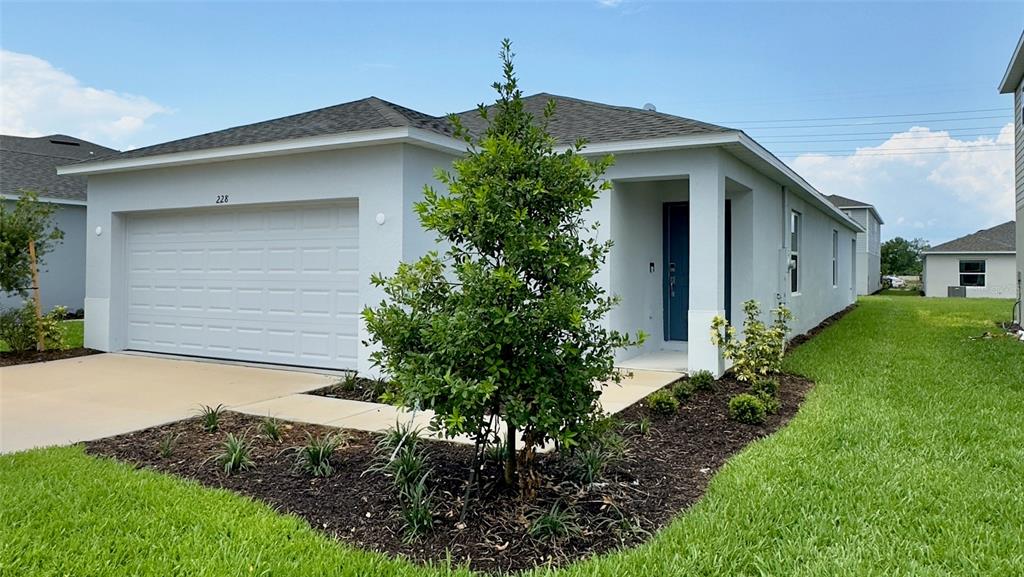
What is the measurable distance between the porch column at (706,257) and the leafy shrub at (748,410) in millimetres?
2206

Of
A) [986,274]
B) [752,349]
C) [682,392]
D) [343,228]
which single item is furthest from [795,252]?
[986,274]

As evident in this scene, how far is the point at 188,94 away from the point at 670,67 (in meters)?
10.7

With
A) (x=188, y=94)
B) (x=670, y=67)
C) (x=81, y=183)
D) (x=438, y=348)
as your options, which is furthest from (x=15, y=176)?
(x=438, y=348)

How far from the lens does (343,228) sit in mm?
8719

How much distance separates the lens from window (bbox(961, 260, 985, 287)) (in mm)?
31391

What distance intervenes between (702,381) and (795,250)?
6.89m

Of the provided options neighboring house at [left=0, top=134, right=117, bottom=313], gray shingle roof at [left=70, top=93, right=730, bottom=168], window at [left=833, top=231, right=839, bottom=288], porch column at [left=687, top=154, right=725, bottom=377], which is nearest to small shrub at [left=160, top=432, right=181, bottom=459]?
A: gray shingle roof at [left=70, top=93, right=730, bottom=168]

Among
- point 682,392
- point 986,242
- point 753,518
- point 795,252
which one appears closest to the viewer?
point 753,518

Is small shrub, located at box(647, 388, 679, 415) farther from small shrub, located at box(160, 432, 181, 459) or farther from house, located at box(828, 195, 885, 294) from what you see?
house, located at box(828, 195, 885, 294)

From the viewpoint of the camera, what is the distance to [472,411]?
3.44 metres

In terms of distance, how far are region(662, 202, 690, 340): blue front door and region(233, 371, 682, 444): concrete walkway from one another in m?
3.47

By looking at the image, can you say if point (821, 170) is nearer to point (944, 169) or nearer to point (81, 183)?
point (944, 169)

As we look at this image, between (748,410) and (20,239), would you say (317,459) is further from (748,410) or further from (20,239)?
(20,239)

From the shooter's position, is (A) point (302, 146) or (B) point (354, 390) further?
(A) point (302, 146)
